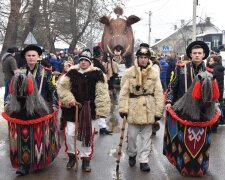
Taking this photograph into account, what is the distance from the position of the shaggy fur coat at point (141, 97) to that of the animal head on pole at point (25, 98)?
3.83 ft

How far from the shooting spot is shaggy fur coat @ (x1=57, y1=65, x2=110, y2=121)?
5.97 m

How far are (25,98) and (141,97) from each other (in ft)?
5.37

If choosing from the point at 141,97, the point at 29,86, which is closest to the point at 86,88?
the point at 141,97

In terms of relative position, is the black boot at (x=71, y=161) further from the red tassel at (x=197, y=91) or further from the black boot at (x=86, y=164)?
the red tassel at (x=197, y=91)

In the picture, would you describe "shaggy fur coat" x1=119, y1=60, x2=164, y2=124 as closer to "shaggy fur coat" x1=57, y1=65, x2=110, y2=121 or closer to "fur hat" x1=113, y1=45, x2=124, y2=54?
"shaggy fur coat" x1=57, y1=65, x2=110, y2=121

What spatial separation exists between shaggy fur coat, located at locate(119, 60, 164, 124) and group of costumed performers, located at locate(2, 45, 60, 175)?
1.08 metres

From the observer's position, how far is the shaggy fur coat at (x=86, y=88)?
5.97 meters

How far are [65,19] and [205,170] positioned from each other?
27430mm

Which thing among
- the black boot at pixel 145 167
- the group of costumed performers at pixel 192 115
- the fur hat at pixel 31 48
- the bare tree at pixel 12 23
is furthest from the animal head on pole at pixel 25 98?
the bare tree at pixel 12 23

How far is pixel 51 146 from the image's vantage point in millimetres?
5934

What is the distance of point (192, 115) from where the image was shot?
5.54 m

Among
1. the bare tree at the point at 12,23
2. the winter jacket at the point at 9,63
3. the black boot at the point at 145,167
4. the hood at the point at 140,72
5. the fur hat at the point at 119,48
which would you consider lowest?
the black boot at the point at 145,167

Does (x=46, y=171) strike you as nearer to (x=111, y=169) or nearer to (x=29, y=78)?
(x=111, y=169)

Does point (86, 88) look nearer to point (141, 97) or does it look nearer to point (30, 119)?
point (141, 97)
